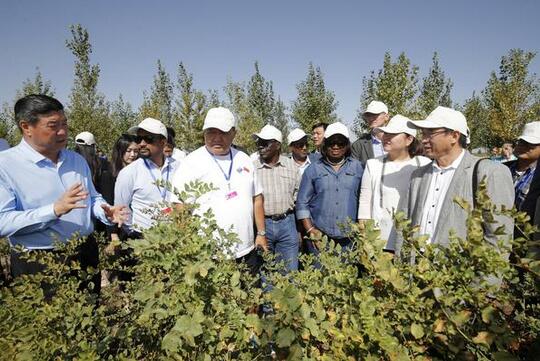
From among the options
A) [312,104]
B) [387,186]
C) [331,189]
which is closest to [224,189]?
[331,189]

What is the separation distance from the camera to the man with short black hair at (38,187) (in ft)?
7.72

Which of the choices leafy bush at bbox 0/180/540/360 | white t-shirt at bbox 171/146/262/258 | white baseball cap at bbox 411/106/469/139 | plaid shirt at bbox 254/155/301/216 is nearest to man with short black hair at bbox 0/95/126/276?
white t-shirt at bbox 171/146/262/258

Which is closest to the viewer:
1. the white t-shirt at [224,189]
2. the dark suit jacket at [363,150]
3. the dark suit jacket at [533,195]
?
the white t-shirt at [224,189]

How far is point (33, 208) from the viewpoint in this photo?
2.56 meters

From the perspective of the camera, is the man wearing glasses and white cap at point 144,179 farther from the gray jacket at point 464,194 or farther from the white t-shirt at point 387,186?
the gray jacket at point 464,194

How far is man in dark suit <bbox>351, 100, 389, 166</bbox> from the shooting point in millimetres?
5302

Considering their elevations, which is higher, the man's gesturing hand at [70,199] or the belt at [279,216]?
the man's gesturing hand at [70,199]

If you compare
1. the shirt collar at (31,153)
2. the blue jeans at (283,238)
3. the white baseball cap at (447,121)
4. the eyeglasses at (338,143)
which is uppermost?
the white baseball cap at (447,121)

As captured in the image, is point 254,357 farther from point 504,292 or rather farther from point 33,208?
point 33,208

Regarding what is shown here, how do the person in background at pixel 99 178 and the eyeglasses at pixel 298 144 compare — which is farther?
the eyeglasses at pixel 298 144

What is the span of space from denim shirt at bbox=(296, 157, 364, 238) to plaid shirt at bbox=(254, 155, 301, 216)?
10.3 inches

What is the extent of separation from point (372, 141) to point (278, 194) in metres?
1.93

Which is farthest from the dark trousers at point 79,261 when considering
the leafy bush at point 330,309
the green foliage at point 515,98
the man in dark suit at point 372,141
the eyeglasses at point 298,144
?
the green foliage at point 515,98

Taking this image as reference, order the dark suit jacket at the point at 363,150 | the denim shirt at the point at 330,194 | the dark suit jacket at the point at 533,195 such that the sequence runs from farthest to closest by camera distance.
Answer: the dark suit jacket at the point at 363,150 < the denim shirt at the point at 330,194 < the dark suit jacket at the point at 533,195
